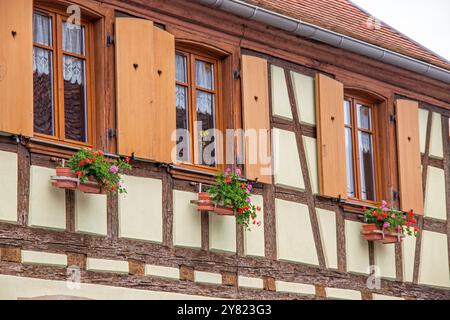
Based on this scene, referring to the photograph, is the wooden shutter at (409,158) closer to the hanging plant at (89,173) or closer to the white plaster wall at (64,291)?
the white plaster wall at (64,291)

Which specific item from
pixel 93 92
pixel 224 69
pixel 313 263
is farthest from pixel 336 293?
pixel 93 92

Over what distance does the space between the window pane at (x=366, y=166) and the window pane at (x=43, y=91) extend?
15.3 feet

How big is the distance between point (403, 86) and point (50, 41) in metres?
5.40

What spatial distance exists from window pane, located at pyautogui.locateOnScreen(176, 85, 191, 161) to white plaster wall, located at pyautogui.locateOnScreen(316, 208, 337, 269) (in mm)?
1969

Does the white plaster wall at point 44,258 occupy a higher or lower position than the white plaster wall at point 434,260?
lower

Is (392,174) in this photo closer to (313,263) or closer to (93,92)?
(313,263)

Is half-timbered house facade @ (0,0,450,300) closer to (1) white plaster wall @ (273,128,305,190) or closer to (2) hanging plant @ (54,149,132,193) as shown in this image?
(1) white plaster wall @ (273,128,305,190)

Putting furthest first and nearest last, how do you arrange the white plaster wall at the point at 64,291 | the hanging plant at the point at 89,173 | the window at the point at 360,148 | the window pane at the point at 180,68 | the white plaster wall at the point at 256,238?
the window at the point at 360,148, the white plaster wall at the point at 256,238, the window pane at the point at 180,68, the hanging plant at the point at 89,173, the white plaster wall at the point at 64,291

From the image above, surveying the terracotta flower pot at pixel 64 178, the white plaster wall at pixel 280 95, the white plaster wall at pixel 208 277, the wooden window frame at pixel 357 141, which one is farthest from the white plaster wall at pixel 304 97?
the terracotta flower pot at pixel 64 178

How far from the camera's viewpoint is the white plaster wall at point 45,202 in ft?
41.6

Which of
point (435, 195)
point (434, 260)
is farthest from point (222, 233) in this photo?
point (435, 195)

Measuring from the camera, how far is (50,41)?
1339cm

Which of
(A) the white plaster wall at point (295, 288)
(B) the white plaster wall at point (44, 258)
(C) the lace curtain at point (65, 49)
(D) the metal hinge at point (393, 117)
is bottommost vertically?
(B) the white plaster wall at point (44, 258)

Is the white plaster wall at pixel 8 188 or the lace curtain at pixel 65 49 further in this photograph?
the lace curtain at pixel 65 49
